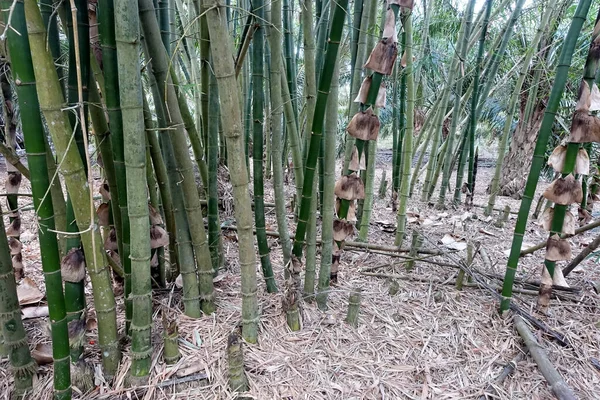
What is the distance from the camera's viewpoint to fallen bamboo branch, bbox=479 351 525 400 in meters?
1.16

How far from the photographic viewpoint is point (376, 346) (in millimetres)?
1318

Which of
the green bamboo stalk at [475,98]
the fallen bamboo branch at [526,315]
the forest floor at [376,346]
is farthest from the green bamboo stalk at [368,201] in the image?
the green bamboo stalk at [475,98]

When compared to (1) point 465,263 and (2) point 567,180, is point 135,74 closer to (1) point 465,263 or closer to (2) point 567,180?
(2) point 567,180

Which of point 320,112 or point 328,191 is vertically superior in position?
point 320,112

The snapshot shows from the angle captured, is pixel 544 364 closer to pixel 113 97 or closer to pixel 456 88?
pixel 113 97

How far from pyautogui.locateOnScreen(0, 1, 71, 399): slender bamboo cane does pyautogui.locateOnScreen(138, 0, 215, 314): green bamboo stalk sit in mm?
299

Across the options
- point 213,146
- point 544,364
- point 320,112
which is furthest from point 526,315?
point 213,146

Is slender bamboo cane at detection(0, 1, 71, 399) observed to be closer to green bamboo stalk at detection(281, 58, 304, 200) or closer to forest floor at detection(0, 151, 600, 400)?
forest floor at detection(0, 151, 600, 400)

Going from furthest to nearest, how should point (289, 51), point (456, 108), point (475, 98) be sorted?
point (456, 108) → point (475, 98) → point (289, 51)

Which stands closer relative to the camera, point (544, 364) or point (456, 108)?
point (544, 364)

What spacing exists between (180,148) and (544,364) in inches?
53.9

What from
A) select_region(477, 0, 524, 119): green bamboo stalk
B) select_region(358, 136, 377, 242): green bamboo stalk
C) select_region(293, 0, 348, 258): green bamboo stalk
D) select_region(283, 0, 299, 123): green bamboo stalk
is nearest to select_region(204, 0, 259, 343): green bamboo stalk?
select_region(293, 0, 348, 258): green bamboo stalk

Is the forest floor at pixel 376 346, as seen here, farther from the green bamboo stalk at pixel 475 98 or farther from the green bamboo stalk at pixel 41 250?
the green bamboo stalk at pixel 475 98

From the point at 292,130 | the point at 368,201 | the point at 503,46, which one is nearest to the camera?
the point at 292,130
